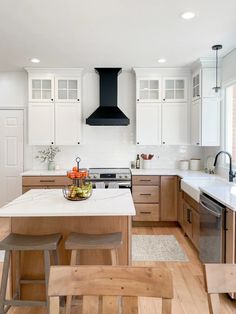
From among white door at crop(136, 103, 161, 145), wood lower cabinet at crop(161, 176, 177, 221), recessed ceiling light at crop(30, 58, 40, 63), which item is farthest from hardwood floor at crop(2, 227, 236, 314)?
recessed ceiling light at crop(30, 58, 40, 63)

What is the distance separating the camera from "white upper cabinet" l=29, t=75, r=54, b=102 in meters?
4.80

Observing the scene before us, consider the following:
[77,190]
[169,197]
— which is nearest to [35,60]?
[77,190]

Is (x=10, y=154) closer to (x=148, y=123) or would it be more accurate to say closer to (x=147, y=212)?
(x=148, y=123)

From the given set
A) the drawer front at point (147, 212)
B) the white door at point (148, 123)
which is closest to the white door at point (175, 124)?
the white door at point (148, 123)

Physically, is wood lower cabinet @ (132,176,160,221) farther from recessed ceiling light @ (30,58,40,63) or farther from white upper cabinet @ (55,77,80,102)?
recessed ceiling light @ (30,58,40,63)

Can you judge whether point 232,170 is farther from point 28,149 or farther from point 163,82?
point 28,149

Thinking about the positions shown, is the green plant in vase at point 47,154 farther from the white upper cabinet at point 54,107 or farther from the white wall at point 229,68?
the white wall at point 229,68

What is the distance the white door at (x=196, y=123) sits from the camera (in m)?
4.40

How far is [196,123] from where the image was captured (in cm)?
456

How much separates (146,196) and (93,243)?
8.27 feet

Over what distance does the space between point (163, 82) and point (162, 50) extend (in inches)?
38.7

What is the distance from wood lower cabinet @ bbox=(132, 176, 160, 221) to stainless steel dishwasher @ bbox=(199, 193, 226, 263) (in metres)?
1.51

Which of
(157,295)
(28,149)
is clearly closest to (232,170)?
(157,295)

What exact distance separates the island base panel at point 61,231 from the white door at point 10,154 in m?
2.97
